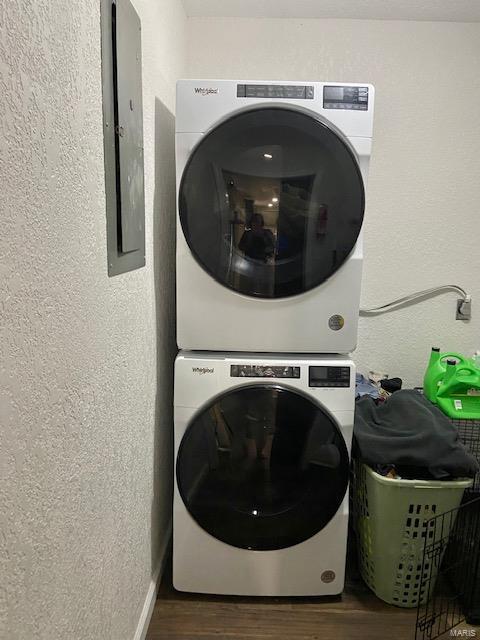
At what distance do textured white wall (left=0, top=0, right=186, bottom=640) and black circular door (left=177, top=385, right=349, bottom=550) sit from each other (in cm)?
22

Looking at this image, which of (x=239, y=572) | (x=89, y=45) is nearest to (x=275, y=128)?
(x=89, y=45)

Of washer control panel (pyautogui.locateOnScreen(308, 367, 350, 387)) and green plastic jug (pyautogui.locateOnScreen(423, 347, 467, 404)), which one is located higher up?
washer control panel (pyautogui.locateOnScreen(308, 367, 350, 387))

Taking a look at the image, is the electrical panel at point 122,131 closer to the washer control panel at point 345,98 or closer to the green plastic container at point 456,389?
the washer control panel at point 345,98

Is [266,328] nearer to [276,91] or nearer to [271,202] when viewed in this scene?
[271,202]

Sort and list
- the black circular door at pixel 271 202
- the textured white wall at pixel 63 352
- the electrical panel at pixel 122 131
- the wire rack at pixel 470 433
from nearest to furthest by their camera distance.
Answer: the textured white wall at pixel 63 352 → the electrical panel at pixel 122 131 → the black circular door at pixel 271 202 → the wire rack at pixel 470 433

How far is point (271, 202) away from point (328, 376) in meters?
0.57

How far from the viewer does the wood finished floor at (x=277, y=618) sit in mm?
1481

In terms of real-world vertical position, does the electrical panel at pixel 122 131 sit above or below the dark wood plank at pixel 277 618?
above

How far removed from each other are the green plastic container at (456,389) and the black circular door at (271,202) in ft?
2.28

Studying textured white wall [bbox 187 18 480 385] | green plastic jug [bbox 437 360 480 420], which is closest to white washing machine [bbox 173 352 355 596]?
green plastic jug [bbox 437 360 480 420]

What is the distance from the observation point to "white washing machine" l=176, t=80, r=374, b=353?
1384mm

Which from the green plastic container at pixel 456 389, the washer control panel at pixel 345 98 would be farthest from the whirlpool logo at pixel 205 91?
the green plastic container at pixel 456 389

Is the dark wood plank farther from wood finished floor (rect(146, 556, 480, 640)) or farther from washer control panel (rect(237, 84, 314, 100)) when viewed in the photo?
washer control panel (rect(237, 84, 314, 100))

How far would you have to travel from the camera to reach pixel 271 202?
141cm
